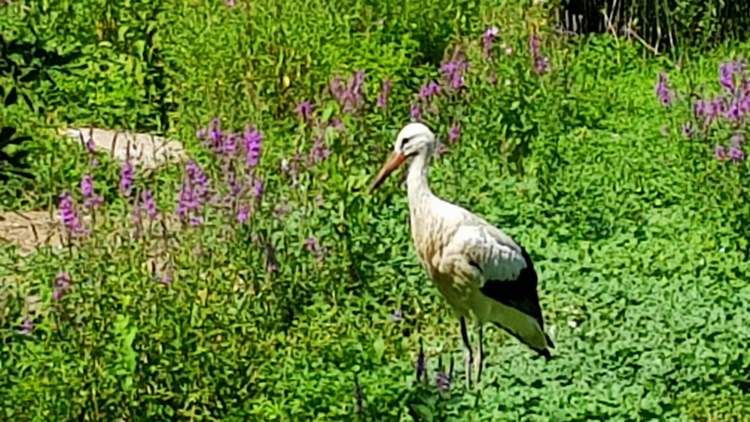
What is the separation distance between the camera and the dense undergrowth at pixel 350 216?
5809 mm

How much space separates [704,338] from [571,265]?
3.03 ft

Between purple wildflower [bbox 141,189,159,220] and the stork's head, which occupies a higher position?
the stork's head

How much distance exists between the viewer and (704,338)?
247 inches

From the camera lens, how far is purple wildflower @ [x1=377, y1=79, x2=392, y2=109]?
838cm

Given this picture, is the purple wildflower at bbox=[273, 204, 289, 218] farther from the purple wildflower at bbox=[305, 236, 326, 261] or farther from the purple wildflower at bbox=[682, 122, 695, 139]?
the purple wildflower at bbox=[682, 122, 695, 139]

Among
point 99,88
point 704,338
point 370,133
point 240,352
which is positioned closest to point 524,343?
point 704,338

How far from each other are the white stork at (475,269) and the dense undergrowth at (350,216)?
0.13 meters

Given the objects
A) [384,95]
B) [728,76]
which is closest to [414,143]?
[384,95]

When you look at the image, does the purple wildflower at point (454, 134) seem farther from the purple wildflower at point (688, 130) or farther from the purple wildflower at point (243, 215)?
the purple wildflower at point (243, 215)

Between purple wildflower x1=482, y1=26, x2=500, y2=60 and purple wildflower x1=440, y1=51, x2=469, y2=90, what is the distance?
17cm

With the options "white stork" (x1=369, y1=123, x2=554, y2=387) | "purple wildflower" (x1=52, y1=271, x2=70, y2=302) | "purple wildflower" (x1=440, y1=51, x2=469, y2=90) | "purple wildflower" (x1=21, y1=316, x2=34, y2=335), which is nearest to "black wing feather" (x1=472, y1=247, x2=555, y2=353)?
"white stork" (x1=369, y1=123, x2=554, y2=387)

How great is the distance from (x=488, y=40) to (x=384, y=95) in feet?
3.25

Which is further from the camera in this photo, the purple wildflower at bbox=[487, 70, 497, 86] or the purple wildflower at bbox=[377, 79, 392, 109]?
the purple wildflower at bbox=[487, 70, 497, 86]

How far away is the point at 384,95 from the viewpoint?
27.6 feet
